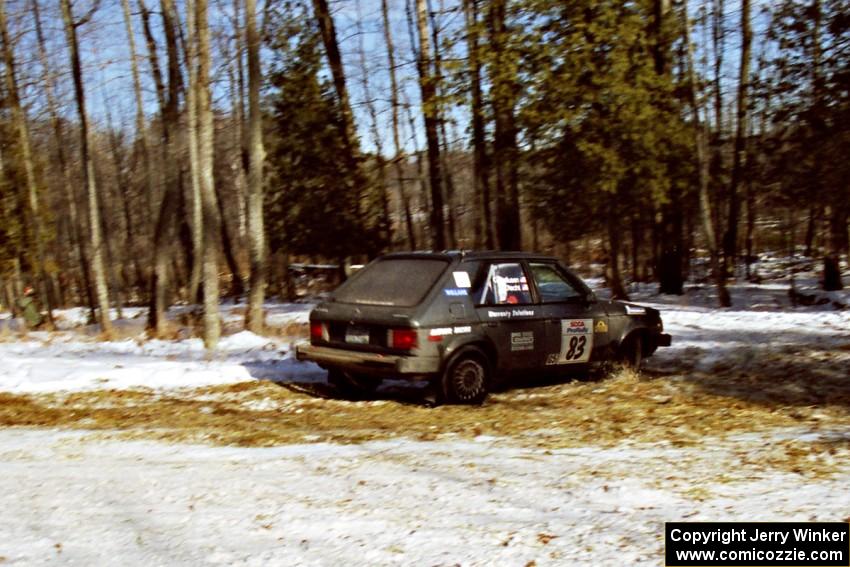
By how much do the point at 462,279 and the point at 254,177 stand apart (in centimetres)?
706

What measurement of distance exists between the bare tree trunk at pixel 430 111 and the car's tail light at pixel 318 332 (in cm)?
990

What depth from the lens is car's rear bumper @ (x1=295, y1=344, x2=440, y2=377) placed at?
25.6ft

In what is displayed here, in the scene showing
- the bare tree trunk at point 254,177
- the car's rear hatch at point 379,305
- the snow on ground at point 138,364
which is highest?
the bare tree trunk at point 254,177

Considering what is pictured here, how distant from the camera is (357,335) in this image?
8250 millimetres

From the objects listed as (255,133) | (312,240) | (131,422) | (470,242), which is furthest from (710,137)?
(470,242)

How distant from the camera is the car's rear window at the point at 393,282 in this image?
8.17m

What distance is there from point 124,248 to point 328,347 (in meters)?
51.5

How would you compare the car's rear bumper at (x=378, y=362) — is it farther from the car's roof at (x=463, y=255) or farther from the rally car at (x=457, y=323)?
the car's roof at (x=463, y=255)

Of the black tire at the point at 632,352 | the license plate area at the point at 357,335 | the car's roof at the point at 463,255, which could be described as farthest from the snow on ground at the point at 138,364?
the black tire at the point at 632,352

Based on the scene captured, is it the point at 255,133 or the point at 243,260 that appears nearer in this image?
the point at 255,133

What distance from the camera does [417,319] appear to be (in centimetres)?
787

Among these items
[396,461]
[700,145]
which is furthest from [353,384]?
[700,145]

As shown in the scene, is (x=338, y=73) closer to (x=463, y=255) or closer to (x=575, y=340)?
(x=463, y=255)

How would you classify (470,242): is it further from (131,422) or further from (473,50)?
(131,422)
